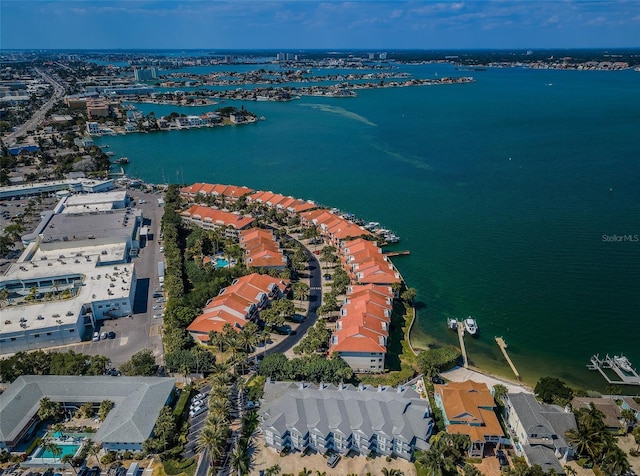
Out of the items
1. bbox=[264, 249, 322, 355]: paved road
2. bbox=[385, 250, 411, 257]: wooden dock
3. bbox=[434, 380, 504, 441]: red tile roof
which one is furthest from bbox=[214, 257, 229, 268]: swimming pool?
bbox=[434, 380, 504, 441]: red tile roof

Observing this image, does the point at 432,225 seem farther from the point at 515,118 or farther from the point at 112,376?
the point at 515,118

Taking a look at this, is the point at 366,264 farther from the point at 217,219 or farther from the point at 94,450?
the point at 94,450

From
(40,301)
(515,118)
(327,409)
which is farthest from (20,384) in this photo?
(515,118)

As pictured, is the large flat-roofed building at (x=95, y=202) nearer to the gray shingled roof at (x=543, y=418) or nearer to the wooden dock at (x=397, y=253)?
the wooden dock at (x=397, y=253)

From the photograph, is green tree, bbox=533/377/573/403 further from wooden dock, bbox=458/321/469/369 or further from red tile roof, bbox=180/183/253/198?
red tile roof, bbox=180/183/253/198

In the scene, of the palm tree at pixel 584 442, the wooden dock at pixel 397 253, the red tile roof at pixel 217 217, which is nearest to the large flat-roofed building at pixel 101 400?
the palm tree at pixel 584 442
